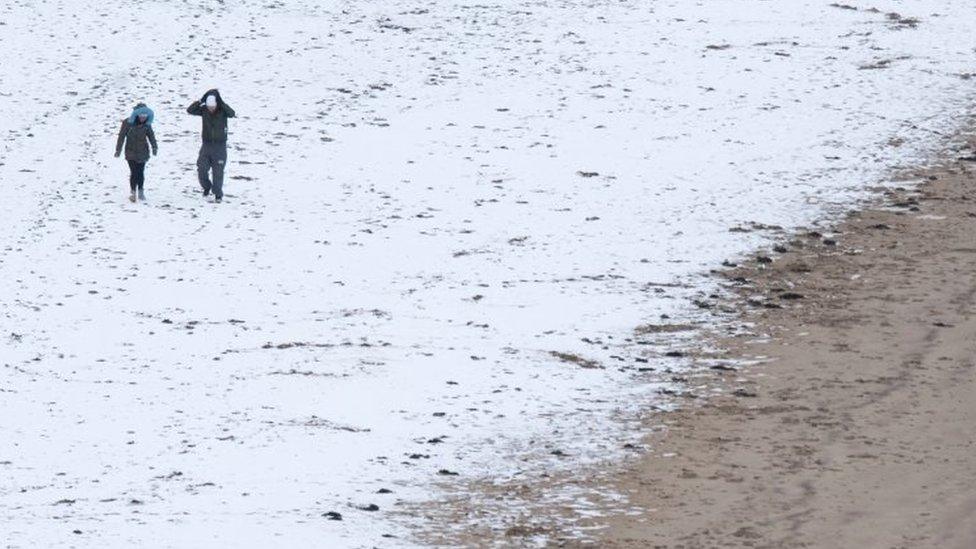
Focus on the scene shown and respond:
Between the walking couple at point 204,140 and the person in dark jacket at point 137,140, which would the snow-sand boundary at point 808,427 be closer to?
the walking couple at point 204,140

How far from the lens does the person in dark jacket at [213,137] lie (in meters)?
21.8

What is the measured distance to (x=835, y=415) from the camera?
1377 cm

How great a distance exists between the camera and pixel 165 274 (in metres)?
18.7

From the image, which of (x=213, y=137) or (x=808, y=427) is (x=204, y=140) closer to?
(x=213, y=137)

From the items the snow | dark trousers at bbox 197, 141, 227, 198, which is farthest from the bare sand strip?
dark trousers at bbox 197, 141, 227, 198

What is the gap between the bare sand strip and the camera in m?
11.4

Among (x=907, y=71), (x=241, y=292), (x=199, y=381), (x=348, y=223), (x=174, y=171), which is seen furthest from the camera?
(x=907, y=71)

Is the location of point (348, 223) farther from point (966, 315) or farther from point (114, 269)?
point (966, 315)

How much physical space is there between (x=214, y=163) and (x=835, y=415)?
36.3 ft

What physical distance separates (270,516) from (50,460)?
2.36 m

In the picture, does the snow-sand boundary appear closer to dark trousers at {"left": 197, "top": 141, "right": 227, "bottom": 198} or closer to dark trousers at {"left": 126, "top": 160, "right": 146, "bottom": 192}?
dark trousers at {"left": 197, "top": 141, "right": 227, "bottom": 198}

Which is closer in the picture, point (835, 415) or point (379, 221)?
point (835, 415)

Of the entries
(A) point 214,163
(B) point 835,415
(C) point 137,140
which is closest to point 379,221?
(A) point 214,163

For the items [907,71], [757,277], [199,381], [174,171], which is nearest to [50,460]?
[199,381]
